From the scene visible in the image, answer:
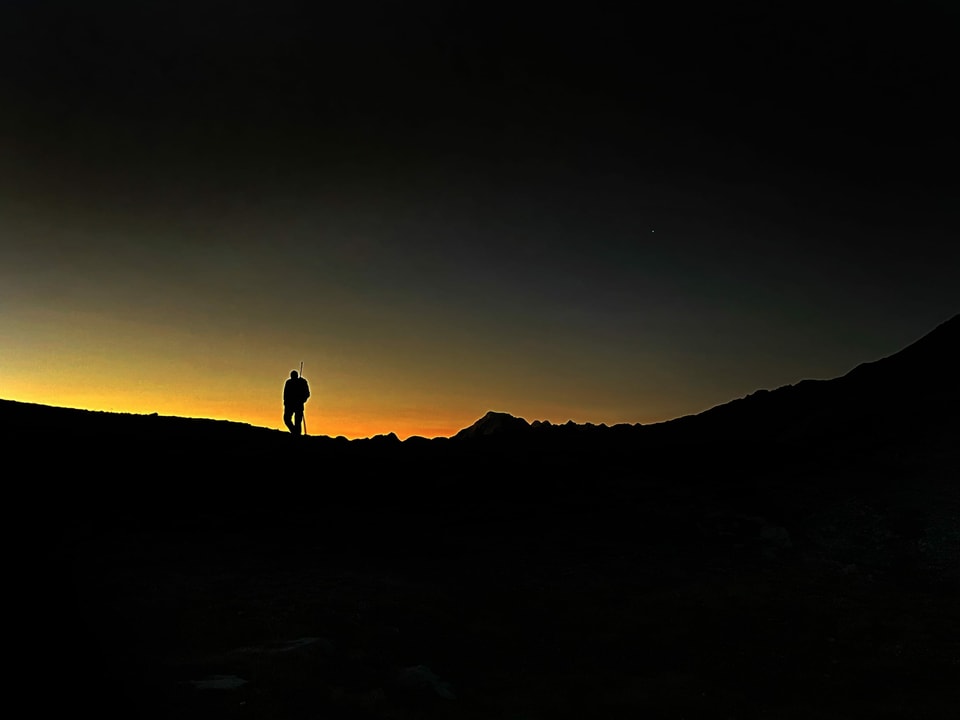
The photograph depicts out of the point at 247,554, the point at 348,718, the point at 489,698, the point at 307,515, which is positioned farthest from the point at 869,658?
the point at 307,515

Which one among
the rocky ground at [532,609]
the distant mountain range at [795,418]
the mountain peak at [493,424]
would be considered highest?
the mountain peak at [493,424]

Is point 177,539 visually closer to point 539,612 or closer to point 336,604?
point 336,604

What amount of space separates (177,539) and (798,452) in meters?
18.3

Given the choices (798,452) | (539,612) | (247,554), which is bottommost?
(539,612)

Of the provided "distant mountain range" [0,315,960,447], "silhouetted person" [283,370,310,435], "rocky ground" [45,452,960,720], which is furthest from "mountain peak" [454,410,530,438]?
"rocky ground" [45,452,960,720]

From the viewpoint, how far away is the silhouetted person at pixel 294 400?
28.7 m

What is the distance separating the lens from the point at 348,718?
25.4ft

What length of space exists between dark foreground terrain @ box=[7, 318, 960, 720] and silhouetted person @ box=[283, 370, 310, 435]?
350cm

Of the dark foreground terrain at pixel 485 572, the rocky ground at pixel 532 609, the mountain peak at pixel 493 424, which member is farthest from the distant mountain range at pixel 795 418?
the mountain peak at pixel 493 424

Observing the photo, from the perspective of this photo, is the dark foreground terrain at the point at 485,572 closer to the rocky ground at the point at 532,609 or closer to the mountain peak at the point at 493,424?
the rocky ground at the point at 532,609

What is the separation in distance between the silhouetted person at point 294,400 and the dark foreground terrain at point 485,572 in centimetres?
350

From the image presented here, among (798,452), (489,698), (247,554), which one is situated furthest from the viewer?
(798,452)

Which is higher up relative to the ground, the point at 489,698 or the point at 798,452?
the point at 798,452

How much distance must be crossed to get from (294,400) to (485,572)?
53.6 ft
